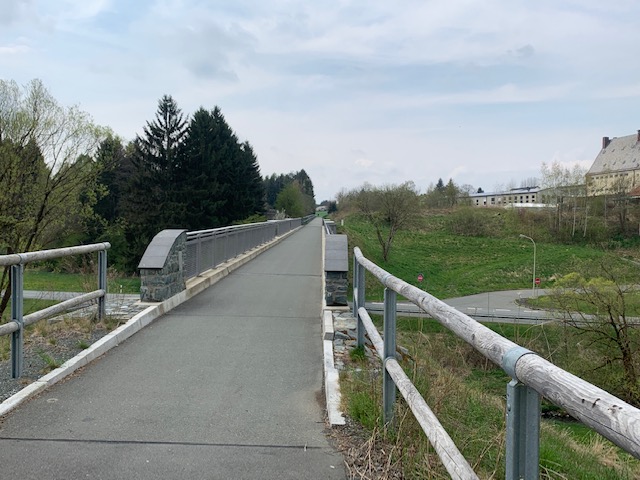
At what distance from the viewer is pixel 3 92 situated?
24.1 meters

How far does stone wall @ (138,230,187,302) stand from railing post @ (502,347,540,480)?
7.81m

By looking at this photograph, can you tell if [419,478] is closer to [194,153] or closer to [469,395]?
[469,395]

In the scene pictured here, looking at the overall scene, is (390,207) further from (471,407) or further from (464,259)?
(471,407)

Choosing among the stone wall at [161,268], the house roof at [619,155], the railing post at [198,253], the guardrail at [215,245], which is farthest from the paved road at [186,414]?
the house roof at [619,155]

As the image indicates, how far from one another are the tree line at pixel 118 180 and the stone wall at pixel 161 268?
208 centimetres

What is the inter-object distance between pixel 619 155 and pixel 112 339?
4615 inches

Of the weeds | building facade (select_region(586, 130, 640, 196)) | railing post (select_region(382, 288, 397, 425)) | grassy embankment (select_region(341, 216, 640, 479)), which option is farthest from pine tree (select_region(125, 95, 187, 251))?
building facade (select_region(586, 130, 640, 196))

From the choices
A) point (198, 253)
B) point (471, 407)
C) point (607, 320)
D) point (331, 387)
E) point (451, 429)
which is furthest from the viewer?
point (607, 320)

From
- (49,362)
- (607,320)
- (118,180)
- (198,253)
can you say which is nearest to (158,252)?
(198,253)

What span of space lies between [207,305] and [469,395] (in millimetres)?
6043

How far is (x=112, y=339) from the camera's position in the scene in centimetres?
668

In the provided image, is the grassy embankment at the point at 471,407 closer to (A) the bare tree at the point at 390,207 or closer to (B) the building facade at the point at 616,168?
(A) the bare tree at the point at 390,207

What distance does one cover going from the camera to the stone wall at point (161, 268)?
29.2 ft

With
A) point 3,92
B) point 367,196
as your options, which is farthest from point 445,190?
point 3,92
